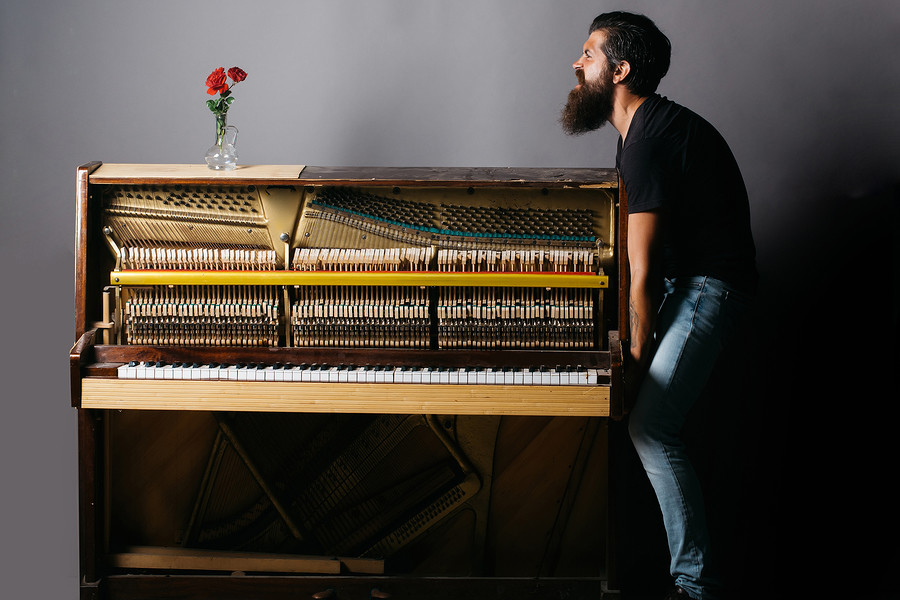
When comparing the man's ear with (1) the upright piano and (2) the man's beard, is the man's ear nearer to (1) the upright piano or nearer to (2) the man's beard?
(2) the man's beard

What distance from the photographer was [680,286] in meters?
2.76

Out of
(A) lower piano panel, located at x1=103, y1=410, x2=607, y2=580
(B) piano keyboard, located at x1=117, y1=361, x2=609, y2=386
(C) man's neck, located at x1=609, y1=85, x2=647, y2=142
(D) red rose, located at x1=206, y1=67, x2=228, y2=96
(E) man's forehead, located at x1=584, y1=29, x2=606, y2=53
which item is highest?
(E) man's forehead, located at x1=584, y1=29, x2=606, y2=53

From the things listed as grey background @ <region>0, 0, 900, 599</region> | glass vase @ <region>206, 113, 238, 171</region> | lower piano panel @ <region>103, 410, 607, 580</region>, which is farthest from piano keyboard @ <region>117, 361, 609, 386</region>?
grey background @ <region>0, 0, 900, 599</region>

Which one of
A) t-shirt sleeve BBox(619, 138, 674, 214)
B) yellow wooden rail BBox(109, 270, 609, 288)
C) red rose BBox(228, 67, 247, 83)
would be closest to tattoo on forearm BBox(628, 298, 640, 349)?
yellow wooden rail BBox(109, 270, 609, 288)

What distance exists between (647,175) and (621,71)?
44 cm

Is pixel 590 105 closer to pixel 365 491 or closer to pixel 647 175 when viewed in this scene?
pixel 647 175

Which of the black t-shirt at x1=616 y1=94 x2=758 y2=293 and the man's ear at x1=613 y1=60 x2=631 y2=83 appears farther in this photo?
the man's ear at x1=613 y1=60 x2=631 y2=83

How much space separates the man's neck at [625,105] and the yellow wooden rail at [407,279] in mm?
518

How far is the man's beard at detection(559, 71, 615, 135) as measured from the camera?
2.92 metres

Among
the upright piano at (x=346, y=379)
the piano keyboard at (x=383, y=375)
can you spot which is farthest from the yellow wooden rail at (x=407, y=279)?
the piano keyboard at (x=383, y=375)

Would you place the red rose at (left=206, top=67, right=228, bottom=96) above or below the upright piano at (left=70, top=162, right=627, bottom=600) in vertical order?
above

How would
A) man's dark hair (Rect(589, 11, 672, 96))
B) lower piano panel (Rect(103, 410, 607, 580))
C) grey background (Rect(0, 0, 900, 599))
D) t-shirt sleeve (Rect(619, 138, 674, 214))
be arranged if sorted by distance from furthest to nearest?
1. grey background (Rect(0, 0, 900, 599))
2. lower piano panel (Rect(103, 410, 607, 580))
3. man's dark hair (Rect(589, 11, 672, 96))
4. t-shirt sleeve (Rect(619, 138, 674, 214))

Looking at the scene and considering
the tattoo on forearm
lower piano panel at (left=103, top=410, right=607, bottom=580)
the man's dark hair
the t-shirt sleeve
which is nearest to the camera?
the t-shirt sleeve

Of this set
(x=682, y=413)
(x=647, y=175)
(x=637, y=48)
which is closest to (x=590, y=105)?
(x=637, y=48)
